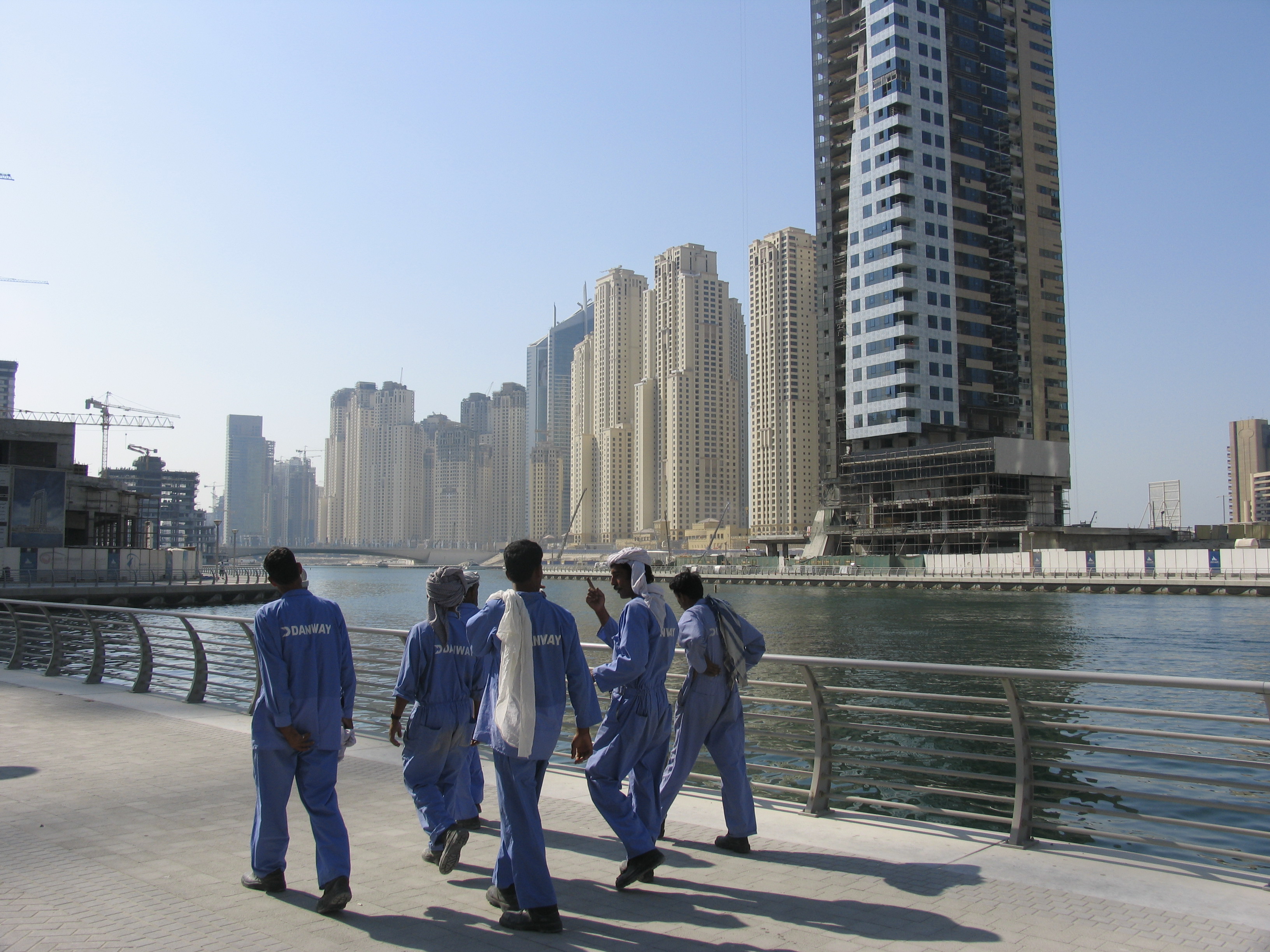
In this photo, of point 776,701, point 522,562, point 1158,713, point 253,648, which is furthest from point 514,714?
point 253,648

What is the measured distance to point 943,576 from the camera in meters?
86.8

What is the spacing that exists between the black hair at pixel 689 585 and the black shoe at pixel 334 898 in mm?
2606

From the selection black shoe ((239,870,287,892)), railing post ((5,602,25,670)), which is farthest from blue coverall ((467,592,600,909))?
railing post ((5,602,25,670))

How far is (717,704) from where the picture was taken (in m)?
6.21

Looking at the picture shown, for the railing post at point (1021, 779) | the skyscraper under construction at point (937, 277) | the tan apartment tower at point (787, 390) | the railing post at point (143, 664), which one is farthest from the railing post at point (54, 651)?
the tan apartment tower at point (787, 390)

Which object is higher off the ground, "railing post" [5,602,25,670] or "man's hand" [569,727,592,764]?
"man's hand" [569,727,592,764]

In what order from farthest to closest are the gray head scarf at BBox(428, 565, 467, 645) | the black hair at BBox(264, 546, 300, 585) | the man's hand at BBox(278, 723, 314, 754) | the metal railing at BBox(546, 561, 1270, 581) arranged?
the metal railing at BBox(546, 561, 1270, 581), the gray head scarf at BBox(428, 565, 467, 645), the black hair at BBox(264, 546, 300, 585), the man's hand at BBox(278, 723, 314, 754)

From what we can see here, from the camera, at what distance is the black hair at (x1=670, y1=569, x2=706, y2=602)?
6.23 m

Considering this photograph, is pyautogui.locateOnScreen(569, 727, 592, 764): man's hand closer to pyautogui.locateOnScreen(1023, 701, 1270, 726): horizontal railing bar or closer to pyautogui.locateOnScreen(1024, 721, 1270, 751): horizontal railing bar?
pyautogui.locateOnScreen(1023, 701, 1270, 726): horizontal railing bar

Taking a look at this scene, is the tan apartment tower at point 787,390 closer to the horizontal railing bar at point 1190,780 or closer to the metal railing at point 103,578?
the metal railing at point 103,578

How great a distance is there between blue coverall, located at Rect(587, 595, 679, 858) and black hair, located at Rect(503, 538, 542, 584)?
26.9 inches

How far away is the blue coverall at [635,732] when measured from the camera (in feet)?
18.4

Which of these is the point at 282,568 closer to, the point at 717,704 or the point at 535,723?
the point at 535,723

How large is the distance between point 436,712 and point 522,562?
1.65 metres
